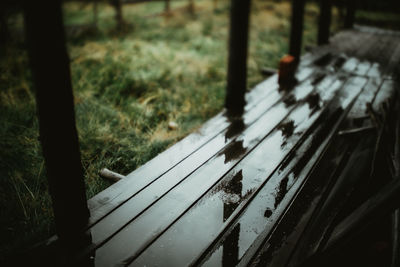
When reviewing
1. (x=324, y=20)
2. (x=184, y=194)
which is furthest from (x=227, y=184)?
(x=324, y=20)

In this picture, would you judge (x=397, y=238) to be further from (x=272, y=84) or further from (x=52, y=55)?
(x=272, y=84)

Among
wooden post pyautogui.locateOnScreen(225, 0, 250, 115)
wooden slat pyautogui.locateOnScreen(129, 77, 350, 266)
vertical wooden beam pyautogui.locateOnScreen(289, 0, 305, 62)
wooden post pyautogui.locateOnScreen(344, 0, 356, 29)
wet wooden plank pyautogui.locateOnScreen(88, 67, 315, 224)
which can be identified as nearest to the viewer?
wooden slat pyautogui.locateOnScreen(129, 77, 350, 266)

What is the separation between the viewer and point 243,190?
2258 mm

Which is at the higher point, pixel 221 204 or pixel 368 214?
pixel 368 214

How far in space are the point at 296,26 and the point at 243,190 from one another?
3773mm

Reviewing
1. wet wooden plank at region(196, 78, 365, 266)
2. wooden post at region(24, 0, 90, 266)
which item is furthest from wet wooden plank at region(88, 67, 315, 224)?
wet wooden plank at region(196, 78, 365, 266)

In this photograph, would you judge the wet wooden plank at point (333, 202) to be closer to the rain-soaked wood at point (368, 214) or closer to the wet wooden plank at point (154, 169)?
the rain-soaked wood at point (368, 214)

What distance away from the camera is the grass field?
2.47 meters

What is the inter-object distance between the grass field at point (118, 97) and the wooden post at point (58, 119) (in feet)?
1.20

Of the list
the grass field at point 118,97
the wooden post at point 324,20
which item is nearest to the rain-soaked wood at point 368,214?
the grass field at point 118,97

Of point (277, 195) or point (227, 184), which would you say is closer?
point (277, 195)

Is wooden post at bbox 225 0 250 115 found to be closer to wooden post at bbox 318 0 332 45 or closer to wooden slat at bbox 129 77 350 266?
wooden slat at bbox 129 77 350 266

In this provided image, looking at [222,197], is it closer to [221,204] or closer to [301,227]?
[221,204]

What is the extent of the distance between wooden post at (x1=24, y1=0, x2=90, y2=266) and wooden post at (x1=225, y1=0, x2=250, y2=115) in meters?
2.09
